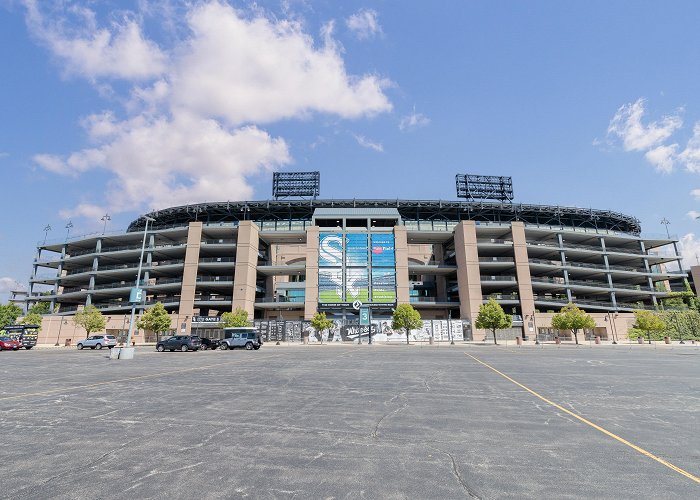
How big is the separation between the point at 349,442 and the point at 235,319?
174 ft

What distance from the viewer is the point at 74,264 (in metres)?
74.5

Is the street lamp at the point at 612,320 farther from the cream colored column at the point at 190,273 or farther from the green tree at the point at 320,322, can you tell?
the cream colored column at the point at 190,273

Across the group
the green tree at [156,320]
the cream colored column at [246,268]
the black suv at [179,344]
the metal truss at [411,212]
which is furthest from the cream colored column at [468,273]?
the green tree at [156,320]

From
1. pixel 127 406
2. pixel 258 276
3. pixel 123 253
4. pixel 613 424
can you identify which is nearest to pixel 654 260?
pixel 258 276

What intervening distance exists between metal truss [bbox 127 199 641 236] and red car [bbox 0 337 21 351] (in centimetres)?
3727

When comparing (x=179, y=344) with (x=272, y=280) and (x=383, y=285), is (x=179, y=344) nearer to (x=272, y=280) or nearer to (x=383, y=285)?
(x=272, y=280)

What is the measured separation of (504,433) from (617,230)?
310 feet

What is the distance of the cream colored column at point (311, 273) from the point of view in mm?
62906

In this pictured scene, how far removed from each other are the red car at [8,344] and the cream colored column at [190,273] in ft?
68.9

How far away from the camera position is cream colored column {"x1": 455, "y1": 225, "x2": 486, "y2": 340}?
61.1 meters

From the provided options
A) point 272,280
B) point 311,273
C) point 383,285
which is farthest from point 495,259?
point 272,280

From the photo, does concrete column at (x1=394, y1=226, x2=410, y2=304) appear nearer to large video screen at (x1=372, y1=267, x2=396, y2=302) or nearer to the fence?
large video screen at (x1=372, y1=267, x2=396, y2=302)

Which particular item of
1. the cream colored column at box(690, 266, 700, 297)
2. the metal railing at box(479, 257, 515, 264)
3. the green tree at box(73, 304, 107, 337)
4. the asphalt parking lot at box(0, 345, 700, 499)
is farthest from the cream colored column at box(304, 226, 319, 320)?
the cream colored column at box(690, 266, 700, 297)

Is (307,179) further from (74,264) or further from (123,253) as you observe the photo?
(74,264)
